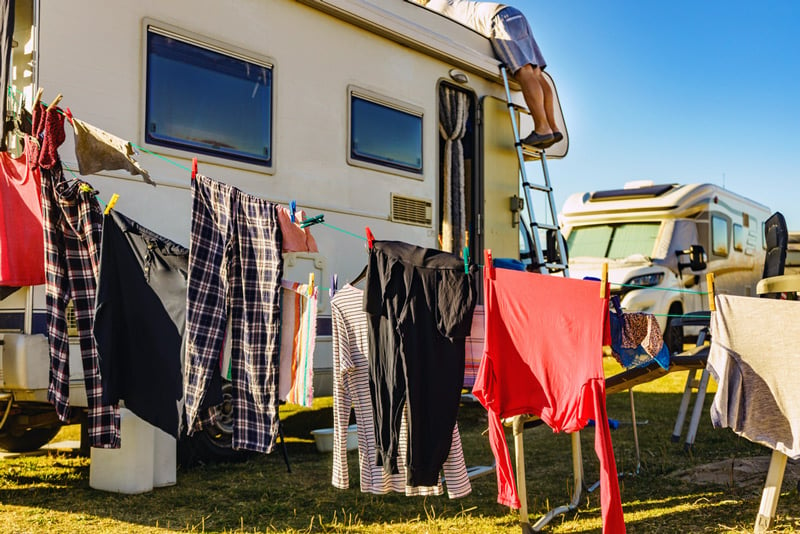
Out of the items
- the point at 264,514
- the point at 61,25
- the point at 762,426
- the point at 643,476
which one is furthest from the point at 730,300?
the point at 61,25

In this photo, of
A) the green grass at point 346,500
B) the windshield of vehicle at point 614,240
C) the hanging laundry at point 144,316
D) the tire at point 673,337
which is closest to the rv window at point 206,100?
the hanging laundry at point 144,316

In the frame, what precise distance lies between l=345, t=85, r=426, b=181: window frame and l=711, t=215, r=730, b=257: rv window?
668 cm

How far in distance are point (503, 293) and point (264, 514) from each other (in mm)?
1800

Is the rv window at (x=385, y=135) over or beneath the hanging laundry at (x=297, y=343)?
over

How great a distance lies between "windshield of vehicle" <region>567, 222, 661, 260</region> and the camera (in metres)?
11.1

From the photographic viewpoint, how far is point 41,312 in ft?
13.9

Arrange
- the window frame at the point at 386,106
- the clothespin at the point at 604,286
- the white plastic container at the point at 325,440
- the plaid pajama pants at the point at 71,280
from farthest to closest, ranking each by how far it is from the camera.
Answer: the white plastic container at the point at 325,440 → the window frame at the point at 386,106 → the plaid pajama pants at the point at 71,280 → the clothespin at the point at 604,286

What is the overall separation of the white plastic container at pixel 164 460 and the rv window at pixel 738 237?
32.6 ft

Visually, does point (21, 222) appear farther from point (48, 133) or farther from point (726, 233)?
point (726, 233)

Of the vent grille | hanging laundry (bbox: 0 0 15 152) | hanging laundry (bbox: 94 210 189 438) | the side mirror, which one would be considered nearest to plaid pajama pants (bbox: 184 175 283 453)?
hanging laundry (bbox: 94 210 189 438)

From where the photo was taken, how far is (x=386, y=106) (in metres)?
6.00

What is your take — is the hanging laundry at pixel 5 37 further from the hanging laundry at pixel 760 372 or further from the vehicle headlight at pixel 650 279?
the vehicle headlight at pixel 650 279

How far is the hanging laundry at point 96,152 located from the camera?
3.94 meters

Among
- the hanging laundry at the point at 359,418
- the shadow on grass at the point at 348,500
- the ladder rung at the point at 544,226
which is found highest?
the ladder rung at the point at 544,226
